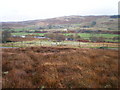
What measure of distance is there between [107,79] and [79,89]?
5.83 feet

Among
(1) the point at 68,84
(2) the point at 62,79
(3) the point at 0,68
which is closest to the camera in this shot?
(1) the point at 68,84

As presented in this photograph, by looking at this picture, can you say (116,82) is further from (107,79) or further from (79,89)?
(79,89)

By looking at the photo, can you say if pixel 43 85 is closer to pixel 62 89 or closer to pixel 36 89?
pixel 36 89

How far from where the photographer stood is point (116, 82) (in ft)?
17.4

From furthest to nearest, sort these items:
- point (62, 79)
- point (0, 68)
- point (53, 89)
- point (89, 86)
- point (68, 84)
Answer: point (0, 68), point (62, 79), point (68, 84), point (89, 86), point (53, 89)

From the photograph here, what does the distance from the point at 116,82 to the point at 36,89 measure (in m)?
3.44

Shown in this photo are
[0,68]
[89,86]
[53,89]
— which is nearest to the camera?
[53,89]

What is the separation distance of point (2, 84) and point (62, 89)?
2.54m

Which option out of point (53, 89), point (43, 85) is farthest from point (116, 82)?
point (43, 85)

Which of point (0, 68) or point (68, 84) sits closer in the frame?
point (68, 84)

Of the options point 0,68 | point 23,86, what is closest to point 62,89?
point 23,86

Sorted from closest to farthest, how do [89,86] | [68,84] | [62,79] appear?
[89,86] → [68,84] → [62,79]

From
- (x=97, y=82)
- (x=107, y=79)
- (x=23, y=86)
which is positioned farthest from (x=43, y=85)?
(x=107, y=79)

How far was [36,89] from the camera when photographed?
15.3 feet
